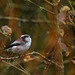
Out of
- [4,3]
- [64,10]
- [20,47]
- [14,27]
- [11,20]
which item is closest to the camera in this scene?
[64,10]

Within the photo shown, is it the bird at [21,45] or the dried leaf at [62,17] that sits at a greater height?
the dried leaf at [62,17]

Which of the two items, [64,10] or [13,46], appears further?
[13,46]

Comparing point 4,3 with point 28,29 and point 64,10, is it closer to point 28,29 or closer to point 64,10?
point 28,29

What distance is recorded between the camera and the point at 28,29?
6.68 m

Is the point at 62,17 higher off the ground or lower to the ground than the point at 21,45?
higher

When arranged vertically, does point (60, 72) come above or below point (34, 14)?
below

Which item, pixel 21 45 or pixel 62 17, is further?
pixel 21 45

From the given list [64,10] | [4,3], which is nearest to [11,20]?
[4,3]

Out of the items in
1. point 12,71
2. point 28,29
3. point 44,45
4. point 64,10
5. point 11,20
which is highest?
point 64,10

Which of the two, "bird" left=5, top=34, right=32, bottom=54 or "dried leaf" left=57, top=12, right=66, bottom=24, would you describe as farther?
"bird" left=5, top=34, right=32, bottom=54

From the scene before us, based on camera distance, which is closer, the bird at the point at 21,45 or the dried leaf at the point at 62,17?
the dried leaf at the point at 62,17

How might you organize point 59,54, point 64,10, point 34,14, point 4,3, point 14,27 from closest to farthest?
point 64,10 → point 59,54 → point 14,27 → point 4,3 → point 34,14

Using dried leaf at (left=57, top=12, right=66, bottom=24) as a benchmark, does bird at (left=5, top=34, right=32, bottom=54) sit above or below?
below

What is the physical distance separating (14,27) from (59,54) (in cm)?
283
